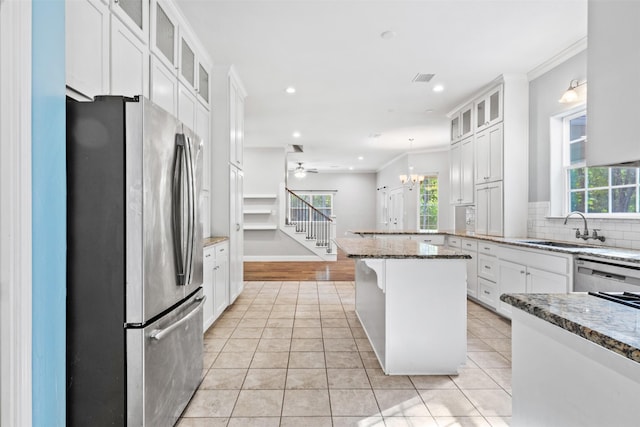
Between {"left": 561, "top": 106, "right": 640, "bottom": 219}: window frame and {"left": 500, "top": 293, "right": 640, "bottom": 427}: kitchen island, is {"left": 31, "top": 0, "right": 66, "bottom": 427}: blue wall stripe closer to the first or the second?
{"left": 500, "top": 293, "right": 640, "bottom": 427}: kitchen island

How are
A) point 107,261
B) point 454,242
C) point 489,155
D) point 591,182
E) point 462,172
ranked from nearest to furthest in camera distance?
point 107,261, point 591,182, point 489,155, point 454,242, point 462,172

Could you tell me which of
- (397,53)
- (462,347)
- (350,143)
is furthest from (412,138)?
(462,347)

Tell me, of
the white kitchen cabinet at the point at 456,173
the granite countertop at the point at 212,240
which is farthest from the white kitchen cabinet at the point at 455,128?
the granite countertop at the point at 212,240

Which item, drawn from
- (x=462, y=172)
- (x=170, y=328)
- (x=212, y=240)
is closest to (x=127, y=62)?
(x=170, y=328)

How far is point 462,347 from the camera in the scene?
2.59 metres

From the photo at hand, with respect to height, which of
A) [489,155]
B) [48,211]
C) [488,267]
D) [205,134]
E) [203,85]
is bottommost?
[488,267]

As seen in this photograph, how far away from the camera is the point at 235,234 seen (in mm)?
4586

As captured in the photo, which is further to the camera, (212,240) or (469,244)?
(469,244)

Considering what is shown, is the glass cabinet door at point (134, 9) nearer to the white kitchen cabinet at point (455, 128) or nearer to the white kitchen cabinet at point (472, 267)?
the white kitchen cabinet at point (472, 267)

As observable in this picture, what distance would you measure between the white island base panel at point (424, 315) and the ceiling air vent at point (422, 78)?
277 cm

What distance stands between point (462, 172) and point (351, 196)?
26.1ft

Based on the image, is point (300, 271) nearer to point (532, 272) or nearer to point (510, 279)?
point (510, 279)

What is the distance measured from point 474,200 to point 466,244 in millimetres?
763

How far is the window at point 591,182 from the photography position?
317cm
